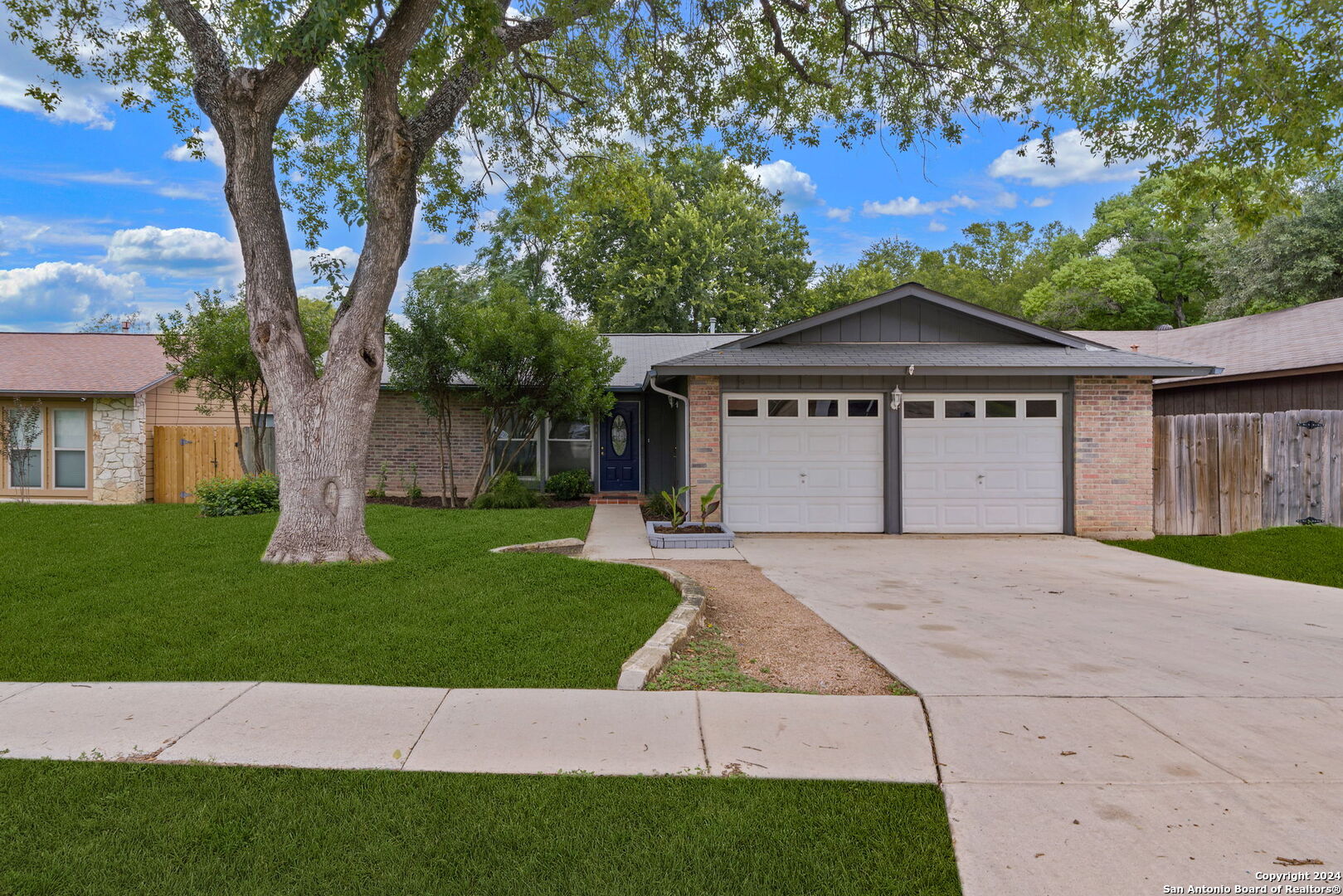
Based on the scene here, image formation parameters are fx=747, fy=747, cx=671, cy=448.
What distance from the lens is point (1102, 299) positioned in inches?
1117

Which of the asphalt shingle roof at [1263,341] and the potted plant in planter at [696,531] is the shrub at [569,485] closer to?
the potted plant in planter at [696,531]

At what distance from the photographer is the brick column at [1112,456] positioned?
11242mm

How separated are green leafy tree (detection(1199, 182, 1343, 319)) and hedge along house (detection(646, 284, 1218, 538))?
12.6 meters

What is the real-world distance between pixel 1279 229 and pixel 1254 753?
2375cm

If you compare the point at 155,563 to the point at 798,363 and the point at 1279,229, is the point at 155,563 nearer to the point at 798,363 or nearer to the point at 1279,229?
the point at 798,363

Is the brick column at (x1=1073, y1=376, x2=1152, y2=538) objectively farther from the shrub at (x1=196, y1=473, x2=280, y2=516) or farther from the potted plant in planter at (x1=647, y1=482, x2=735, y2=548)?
the shrub at (x1=196, y1=473, x2=280, y2=516)

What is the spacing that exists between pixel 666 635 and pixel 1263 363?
14.3 metres

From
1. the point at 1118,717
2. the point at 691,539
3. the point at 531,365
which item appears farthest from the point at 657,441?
the point at 1118,717

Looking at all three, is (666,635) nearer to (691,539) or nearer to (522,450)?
(691,539)

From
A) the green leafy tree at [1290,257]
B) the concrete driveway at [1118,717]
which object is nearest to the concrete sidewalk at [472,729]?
the concrete driveway at [1118,717]

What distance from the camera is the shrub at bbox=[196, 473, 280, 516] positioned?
1234 cm

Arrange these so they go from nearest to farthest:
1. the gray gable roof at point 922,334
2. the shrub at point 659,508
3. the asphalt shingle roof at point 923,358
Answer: the asphalt shingle roof at point 923,358 < the gray gable roof at point 922,334 < the shrub at point 659,508

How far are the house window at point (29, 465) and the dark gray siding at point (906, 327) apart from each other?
15.4 m

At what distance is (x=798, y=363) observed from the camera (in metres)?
10.7
